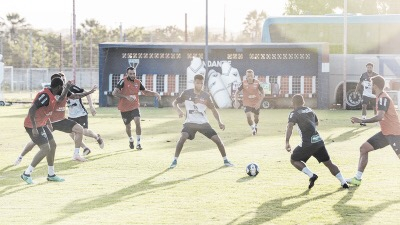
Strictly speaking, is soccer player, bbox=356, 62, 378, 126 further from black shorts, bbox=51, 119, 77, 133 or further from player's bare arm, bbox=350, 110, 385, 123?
player's bare arm, bbox=350, 110, 385, 123

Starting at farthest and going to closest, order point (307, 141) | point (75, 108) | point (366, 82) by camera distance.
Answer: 1. point (366, 82)
2. point (75, 108)
3. point (307, 141)

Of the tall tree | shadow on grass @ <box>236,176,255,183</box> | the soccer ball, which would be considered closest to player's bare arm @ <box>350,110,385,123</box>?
shadow on grass @ <box>236,176,255,183</box>

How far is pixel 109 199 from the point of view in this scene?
12250 millimetres

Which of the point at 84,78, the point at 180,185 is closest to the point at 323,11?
the point at 84,78

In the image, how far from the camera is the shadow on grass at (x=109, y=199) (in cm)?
1116

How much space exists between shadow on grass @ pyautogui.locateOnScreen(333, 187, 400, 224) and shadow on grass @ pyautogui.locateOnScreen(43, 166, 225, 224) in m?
2.82

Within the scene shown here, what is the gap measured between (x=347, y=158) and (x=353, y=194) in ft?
17.2

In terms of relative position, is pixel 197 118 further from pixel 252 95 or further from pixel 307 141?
pixel 252 95

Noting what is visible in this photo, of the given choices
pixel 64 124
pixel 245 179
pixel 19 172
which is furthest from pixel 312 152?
pixel 64 124

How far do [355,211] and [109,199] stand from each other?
3285 mm

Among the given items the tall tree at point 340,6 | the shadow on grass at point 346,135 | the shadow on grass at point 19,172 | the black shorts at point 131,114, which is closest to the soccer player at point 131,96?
the black shorts at point 131,114

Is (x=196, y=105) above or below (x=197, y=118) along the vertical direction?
above

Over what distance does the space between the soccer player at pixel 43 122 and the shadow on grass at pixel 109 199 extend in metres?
1.47

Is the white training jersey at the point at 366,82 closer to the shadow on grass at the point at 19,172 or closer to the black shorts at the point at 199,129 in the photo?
the shadow on grass at the point at 19,172
